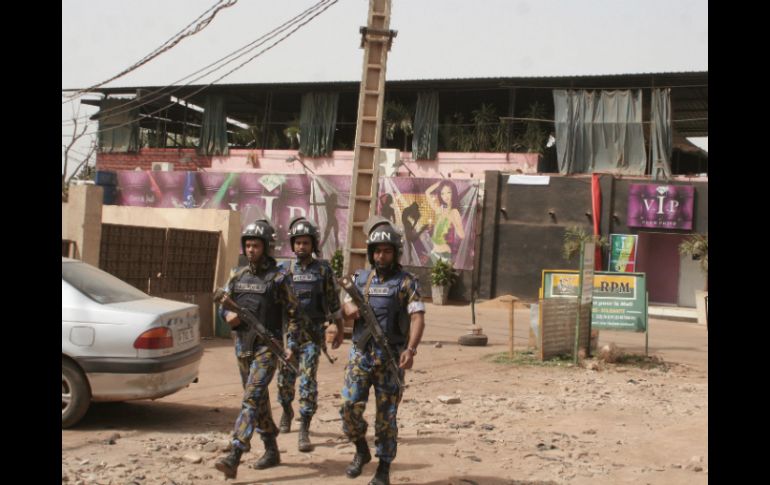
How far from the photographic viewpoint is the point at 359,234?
14.5 metres

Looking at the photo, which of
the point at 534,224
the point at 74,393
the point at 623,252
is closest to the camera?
the point at 74,393

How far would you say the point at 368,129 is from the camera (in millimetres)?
14562

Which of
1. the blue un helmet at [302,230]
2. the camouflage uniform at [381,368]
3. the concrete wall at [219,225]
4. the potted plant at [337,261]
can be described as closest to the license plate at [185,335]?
the blue un helmet at [302,230]

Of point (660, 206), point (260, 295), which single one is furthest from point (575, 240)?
point (260, 295)

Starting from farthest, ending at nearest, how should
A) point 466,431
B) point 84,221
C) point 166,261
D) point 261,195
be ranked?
1. point 261,195
2. point 166,261
3. point 84,221
4. point 466,431

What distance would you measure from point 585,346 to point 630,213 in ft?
41.4

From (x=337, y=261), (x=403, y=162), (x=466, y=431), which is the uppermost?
(x=403, y=162)

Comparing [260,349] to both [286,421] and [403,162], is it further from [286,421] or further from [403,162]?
[403,162]

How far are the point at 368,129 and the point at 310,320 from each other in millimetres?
7945

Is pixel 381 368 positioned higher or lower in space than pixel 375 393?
higher

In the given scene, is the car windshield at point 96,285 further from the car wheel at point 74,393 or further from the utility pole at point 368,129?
the utility pole at point 368,129

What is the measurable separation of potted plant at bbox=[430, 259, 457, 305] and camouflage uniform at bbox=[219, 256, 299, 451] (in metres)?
18.8
